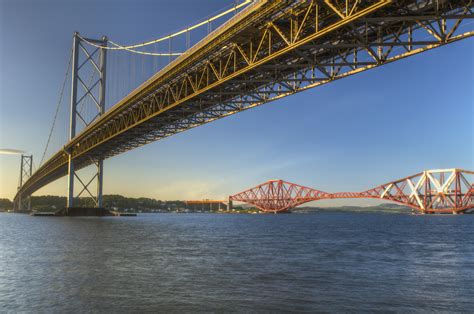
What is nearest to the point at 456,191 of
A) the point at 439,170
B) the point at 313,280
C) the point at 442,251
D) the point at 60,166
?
the point at 439,170

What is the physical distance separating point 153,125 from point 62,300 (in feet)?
132

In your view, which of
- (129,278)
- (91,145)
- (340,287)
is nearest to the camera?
(340,287)

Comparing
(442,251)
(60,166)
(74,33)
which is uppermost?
(74,33)

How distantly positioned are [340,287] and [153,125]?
40.0m

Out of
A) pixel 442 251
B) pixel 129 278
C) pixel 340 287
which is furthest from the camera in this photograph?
pixel 442 251

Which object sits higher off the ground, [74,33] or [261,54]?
[74,33]

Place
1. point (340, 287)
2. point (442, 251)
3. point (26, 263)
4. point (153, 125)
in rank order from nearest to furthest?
1. point (340, 287)
2. point (26, 263)
3. point (442, 251)
4. point (153, 125)

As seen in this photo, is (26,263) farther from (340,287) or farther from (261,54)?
(261,54)

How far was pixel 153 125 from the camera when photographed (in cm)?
5194

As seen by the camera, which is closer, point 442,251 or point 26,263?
point 26,263

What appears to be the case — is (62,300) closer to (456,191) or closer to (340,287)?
(340,287)

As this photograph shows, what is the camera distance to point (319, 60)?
29.6 metres

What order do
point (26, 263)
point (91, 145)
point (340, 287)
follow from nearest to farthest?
point (340, 287), point (26, 263), point (91, 145)

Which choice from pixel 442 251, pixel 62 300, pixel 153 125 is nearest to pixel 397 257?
pixel 442 251
